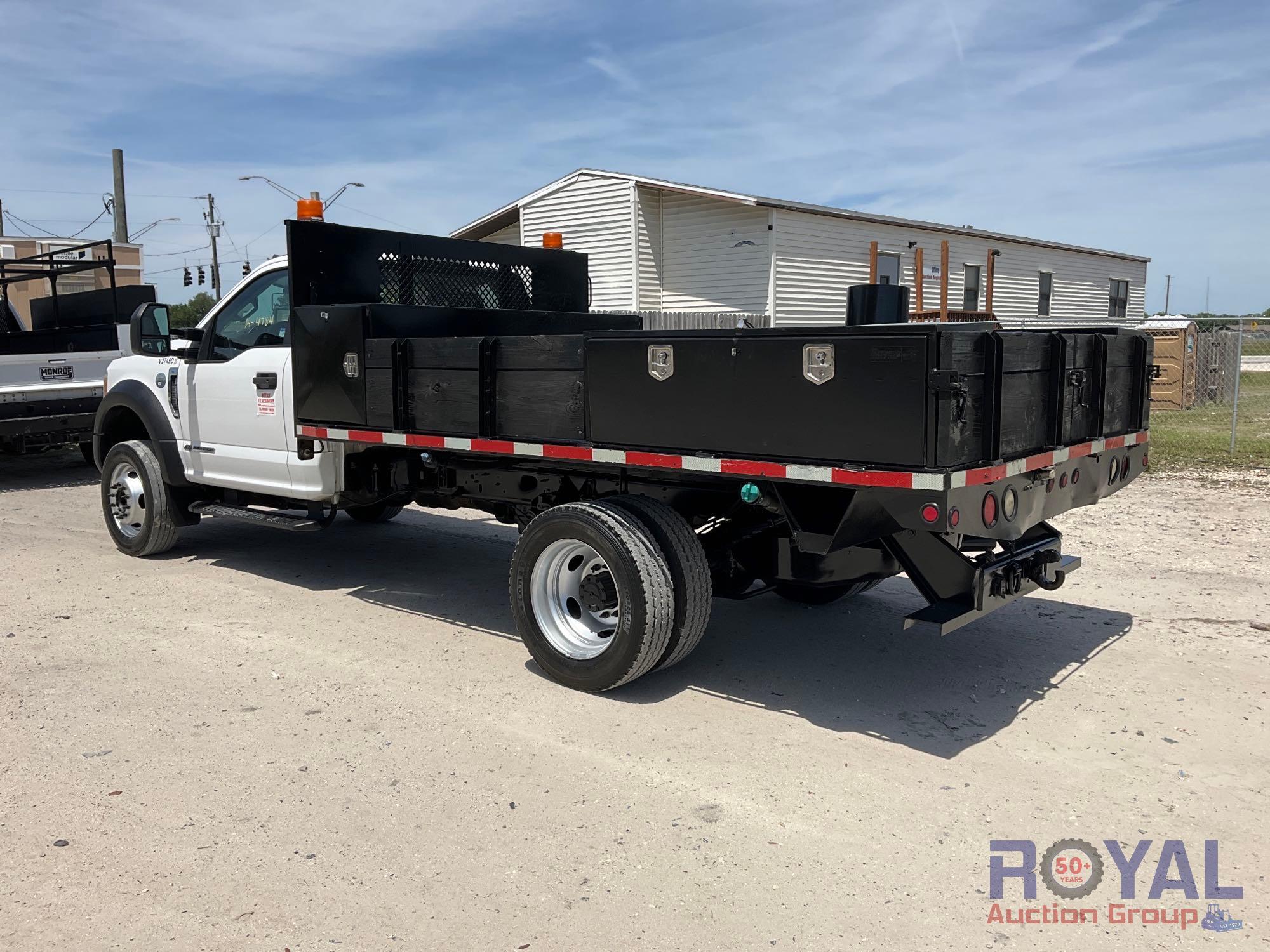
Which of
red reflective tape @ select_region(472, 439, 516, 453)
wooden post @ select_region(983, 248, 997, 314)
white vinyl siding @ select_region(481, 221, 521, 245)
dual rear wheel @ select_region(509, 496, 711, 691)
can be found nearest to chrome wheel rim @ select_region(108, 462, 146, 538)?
red reflective tape @ select_region(472, 439, 516, 453)

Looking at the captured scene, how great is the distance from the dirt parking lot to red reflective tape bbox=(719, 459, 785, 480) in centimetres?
119

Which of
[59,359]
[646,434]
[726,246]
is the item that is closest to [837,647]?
[646,434]

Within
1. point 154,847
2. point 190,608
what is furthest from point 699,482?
point 190,608

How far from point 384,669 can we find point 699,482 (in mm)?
1972

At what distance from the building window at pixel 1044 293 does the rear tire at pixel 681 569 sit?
27757mm

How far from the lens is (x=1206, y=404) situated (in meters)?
22.2

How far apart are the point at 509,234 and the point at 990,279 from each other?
12538mm

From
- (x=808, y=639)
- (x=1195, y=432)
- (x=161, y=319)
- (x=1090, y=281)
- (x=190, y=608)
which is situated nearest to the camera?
(x=808, y=639)

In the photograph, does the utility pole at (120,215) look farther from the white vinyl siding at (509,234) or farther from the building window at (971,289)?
the building window at (971,289)

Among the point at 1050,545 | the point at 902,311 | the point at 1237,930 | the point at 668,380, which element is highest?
the point at 902,311

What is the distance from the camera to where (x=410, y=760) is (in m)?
4.29

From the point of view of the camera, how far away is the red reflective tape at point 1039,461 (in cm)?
433

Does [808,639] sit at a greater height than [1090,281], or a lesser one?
lesser

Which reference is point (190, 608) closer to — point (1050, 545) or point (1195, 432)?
point (1050, 545)
